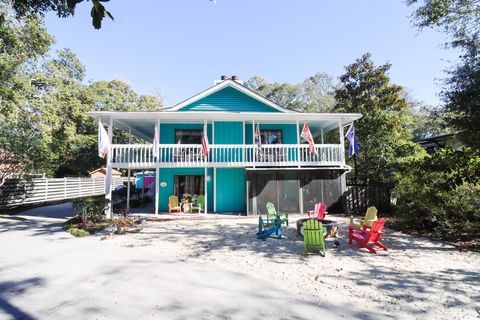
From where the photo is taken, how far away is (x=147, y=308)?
4039 mm

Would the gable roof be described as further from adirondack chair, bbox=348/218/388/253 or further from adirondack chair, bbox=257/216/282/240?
adirondack chair, bbox=348/218/388/253

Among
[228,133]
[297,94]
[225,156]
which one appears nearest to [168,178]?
[225,156]

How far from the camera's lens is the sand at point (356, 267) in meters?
4.16

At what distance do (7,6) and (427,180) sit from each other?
2116cm

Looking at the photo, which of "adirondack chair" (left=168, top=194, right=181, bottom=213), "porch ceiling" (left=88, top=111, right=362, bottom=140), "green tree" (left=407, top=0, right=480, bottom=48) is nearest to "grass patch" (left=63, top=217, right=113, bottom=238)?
"adirondack chair" (left=168, top=194, right=181, bottom=213)

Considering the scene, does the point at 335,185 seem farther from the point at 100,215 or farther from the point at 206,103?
the point at 100,215

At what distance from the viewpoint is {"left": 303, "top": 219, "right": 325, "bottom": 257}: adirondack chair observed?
662 cm

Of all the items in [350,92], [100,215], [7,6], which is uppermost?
[7,6]

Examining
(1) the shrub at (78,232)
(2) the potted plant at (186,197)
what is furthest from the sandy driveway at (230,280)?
(2) the potted plant at (186,197)

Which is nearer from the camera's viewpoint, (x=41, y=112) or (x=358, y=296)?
(x=358, y=296)

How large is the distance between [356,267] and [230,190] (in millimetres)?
9621

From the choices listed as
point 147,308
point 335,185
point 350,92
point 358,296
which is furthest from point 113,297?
point 350,92

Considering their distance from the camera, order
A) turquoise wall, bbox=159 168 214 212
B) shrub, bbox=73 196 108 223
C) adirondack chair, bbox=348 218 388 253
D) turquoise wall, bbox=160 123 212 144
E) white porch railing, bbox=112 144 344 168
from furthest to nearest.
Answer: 1. turquoise wall, bbox=160 123 212 144
2. turquoise wall, bbox=159 168 214 212
3. white porch railing, bbox=112 144 344 168
4. shrub, bbox=73 196 108 223
5. adirondack chair, bbox=348 218 388 253

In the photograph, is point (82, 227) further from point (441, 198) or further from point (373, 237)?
point (441, 198)
